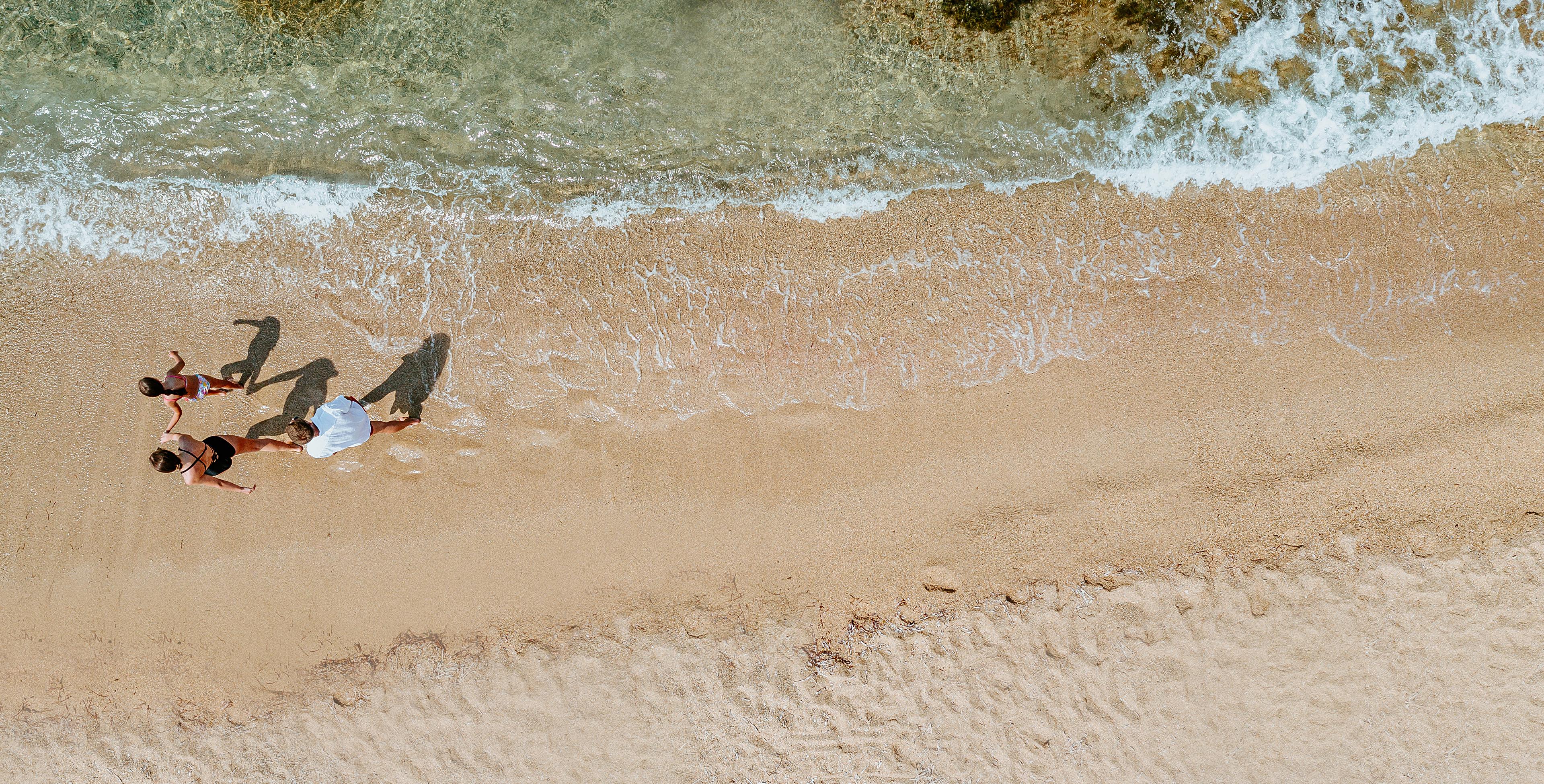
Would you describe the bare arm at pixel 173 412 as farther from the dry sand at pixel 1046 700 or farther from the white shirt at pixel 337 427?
the dry sand at pixel 1046 700

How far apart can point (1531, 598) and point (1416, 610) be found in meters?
0.92

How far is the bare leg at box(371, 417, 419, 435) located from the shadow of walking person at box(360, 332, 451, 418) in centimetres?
5

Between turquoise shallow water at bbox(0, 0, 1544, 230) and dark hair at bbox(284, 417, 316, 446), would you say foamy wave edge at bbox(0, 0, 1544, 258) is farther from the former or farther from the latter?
dark hair at bbox(284, 417, 316, 446)

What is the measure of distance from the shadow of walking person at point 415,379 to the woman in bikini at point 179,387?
114 centimetres

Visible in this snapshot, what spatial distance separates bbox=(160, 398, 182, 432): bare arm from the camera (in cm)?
550

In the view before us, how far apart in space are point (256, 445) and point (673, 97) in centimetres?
457

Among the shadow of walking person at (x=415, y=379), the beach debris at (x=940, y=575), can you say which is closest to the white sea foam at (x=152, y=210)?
the shadow of walking person at (x=415, y=379)

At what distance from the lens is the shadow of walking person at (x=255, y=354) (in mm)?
5945

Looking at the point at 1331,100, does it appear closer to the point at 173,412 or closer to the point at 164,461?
the point at 164,461

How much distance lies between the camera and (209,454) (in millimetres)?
5500

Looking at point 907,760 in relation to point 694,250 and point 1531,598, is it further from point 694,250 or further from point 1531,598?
point 1531,598

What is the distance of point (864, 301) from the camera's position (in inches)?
235

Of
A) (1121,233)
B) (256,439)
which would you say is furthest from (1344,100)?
(256,439)

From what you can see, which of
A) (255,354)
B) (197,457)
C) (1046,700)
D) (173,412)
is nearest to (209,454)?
(197,457)
